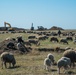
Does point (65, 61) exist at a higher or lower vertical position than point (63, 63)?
higher

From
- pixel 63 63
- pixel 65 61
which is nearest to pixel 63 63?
pixel 63 63

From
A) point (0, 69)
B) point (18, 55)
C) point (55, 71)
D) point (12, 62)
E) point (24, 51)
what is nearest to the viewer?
point (55, 71)

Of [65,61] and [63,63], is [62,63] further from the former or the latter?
[65,61]

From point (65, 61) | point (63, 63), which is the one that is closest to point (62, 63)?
point (63, 63)

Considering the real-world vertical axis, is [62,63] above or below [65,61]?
below

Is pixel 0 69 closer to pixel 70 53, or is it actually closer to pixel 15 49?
pixel 70 53

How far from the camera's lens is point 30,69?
21.9 metres

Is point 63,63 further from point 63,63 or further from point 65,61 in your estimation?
point 65,61

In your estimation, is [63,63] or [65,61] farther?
[65,61]

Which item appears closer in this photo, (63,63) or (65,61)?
(63,63)

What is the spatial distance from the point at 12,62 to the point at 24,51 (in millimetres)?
10740

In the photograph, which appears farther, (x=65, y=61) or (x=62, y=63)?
(x=65, y=61)

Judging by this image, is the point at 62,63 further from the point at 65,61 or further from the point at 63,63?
the point at 65,61

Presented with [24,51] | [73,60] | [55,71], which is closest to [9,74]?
[55,71]
